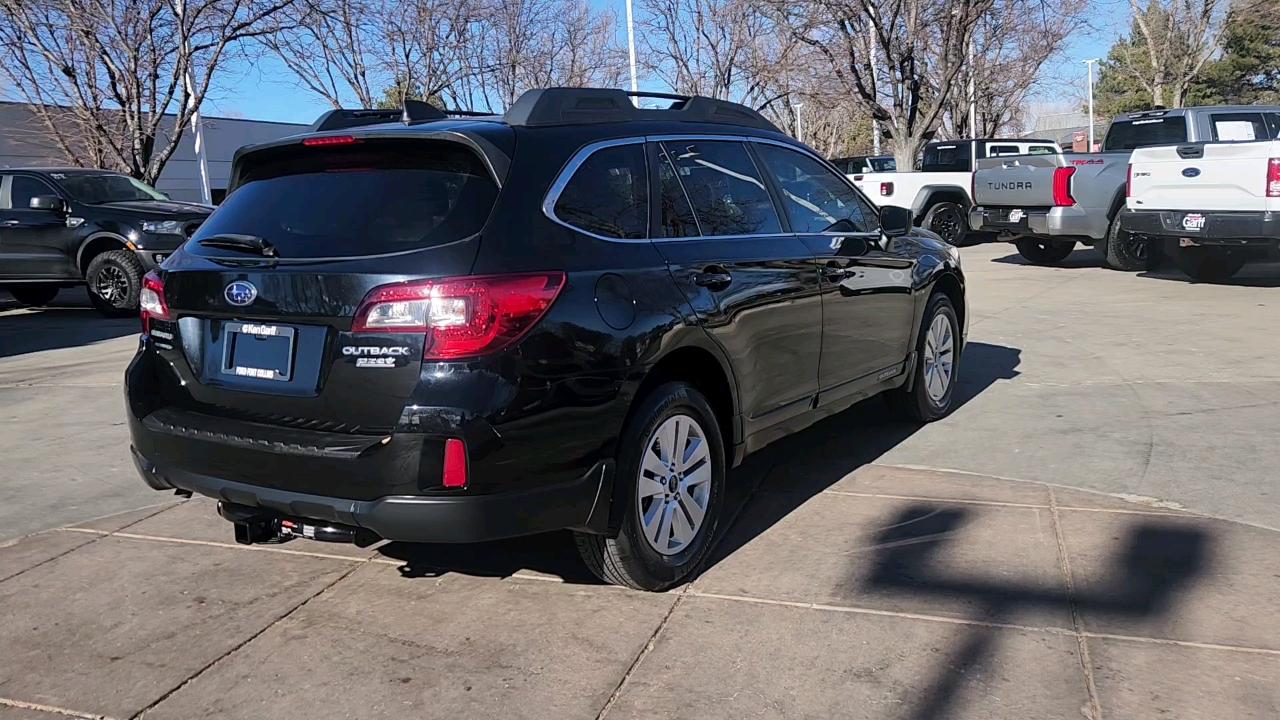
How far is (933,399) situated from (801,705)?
351 cm

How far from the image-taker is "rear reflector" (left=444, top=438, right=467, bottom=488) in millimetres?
3234

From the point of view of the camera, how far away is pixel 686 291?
3988 mm

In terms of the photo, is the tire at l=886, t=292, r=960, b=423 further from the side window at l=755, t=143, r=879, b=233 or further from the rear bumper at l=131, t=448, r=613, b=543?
the rear bumper at l=131, t=448, r=613, b=543

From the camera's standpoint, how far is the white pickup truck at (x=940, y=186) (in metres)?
17.6

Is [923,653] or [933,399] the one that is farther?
[933,399]

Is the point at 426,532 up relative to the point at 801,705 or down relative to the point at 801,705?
up

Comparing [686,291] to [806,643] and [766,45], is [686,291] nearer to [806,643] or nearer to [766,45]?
[806,643]

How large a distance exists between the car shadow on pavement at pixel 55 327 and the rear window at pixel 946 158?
12995 millimetres

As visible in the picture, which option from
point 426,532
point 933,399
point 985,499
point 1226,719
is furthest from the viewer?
point 933,399

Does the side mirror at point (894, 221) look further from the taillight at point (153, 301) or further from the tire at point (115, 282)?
the tire at point (115, 282)

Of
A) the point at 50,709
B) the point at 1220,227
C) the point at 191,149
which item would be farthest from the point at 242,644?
the point at 191,149

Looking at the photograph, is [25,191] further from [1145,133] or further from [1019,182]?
[1145,133]

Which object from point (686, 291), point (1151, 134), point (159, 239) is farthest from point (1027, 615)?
point (1151, 134)

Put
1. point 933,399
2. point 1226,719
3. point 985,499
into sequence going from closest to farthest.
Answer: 1. point 1226,719
2. point 985,499
3. point 933,399
